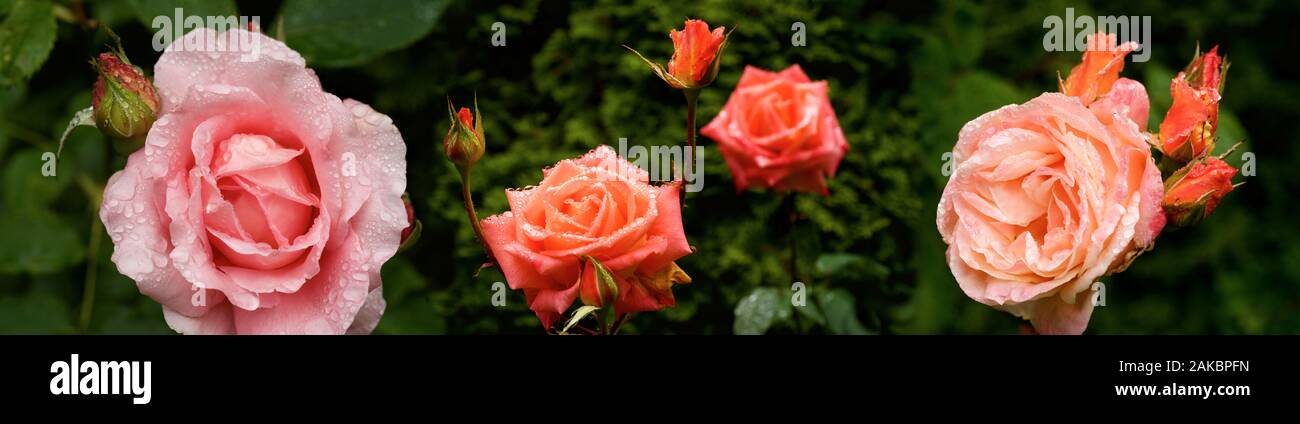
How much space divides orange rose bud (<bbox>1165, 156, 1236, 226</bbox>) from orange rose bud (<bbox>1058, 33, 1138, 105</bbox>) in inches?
3.1

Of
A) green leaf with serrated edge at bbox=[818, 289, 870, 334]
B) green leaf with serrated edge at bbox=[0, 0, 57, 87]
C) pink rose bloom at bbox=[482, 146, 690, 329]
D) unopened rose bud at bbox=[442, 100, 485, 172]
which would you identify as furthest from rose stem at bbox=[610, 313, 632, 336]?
green leaf with serrated edge at bbox=[0, 0, 57, 87]

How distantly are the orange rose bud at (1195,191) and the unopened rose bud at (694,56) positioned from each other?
0.31 m

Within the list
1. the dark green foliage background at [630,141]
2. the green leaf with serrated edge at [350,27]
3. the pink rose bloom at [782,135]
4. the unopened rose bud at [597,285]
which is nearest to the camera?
the unopened rose bud at [597,285]

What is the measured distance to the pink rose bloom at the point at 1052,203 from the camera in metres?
0.67

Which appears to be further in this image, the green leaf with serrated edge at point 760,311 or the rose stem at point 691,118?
the green leaf with serrated edge at point 760,311

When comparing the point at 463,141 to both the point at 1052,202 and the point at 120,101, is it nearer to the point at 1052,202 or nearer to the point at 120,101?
the point at 120,101

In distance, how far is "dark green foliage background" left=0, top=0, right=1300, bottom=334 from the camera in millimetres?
1071

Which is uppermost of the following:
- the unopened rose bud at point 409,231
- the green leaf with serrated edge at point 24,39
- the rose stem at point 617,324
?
the green leaf with serrated edge at point 24,39

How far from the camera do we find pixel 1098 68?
74cm

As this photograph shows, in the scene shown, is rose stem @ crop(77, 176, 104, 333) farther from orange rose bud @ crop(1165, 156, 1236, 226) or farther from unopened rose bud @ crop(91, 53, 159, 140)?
orange rose bud @ crop(1165, 156, 1236, 226)

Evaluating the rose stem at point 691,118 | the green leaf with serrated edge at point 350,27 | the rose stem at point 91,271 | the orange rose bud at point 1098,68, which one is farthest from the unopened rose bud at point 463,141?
the rose stem at point 91,271

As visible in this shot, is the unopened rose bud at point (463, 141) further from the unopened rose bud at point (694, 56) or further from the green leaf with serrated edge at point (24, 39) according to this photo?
the green leaf with serrated edge at point (24, 39)

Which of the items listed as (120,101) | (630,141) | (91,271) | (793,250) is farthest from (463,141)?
(91,271)

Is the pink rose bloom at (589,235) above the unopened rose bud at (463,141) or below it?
below
